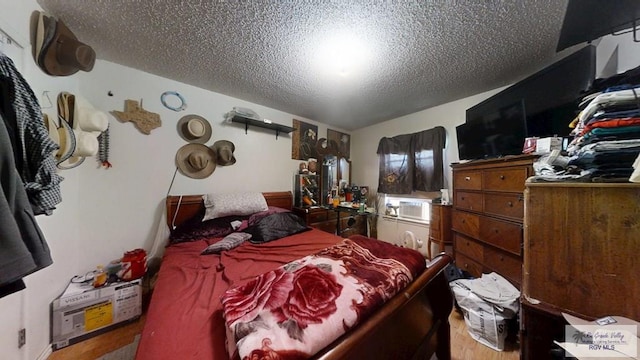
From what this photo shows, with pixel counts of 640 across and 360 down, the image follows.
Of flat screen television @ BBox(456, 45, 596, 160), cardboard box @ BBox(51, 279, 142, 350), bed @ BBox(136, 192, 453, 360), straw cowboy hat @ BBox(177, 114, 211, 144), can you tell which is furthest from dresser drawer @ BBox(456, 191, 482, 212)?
cardboard box @ BBox(51, 279, 142, 350)

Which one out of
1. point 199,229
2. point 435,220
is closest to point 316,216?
point 199,229

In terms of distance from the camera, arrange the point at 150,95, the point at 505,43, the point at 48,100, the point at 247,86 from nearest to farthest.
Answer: the point at 48,100, the point at 505,43, the point at 150,95, the point at 247,86

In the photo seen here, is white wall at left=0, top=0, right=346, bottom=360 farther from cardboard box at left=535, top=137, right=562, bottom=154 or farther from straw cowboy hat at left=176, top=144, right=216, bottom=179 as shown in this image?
cardboard box at left=535, top=137, right=562, bottom=154

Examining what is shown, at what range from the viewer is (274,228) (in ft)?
6.99

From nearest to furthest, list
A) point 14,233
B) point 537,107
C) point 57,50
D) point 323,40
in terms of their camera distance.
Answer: point 14,233
point 57,50
point 323,40
point 537,107

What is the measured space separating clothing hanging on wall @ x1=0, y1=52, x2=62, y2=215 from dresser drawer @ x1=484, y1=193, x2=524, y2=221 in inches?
106

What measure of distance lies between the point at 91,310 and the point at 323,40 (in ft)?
9.00

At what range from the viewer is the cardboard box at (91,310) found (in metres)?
1.37

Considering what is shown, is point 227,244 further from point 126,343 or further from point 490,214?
point 490,214

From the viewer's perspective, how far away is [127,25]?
142 centimetres

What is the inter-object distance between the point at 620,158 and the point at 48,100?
3053 millimetres

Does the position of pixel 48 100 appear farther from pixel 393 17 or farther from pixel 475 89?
pixel 475 89

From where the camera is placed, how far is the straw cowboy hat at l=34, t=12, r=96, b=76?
3.99ft

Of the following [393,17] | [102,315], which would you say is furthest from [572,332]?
[102,315]
